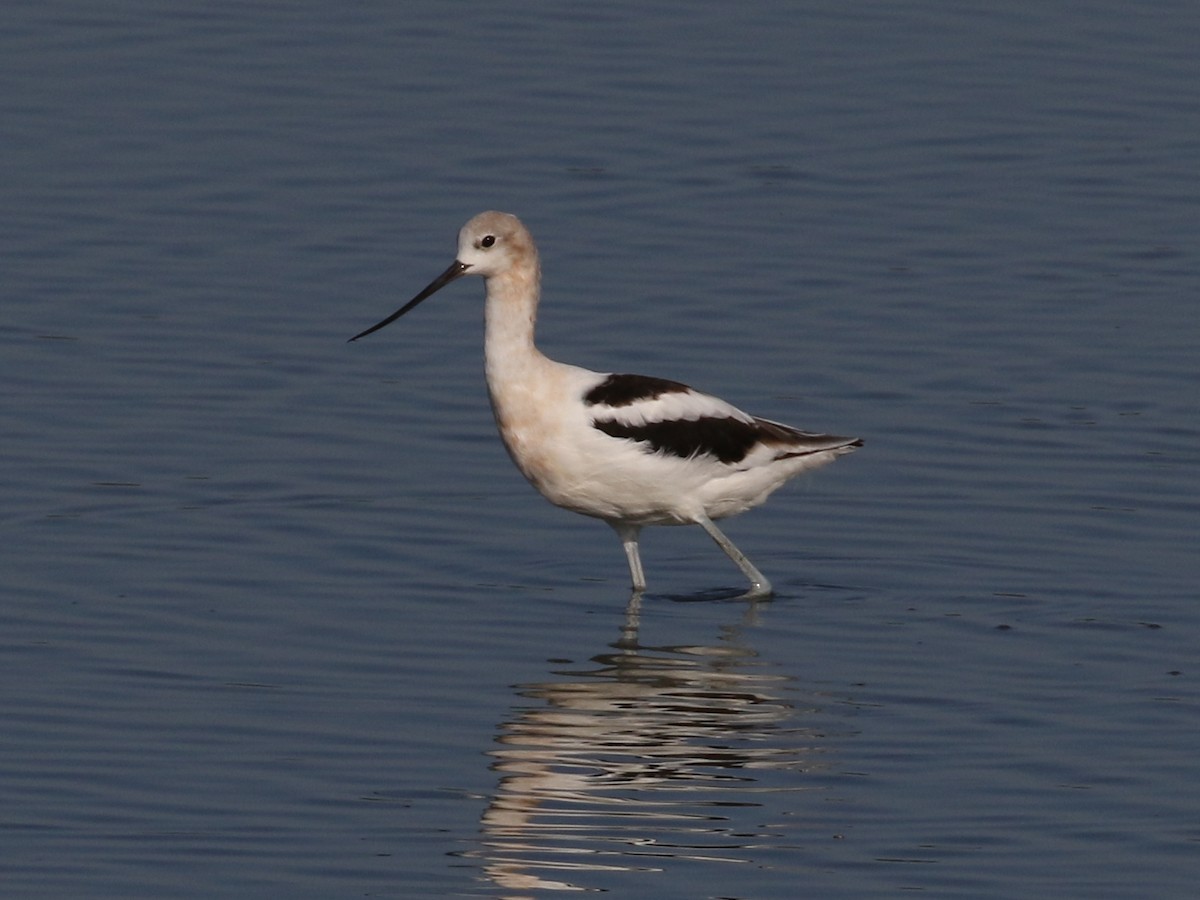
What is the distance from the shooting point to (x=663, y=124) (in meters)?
19.5

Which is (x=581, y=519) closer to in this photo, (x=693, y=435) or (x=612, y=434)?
(x=693, y=435)

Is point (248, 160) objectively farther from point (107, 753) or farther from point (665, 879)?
point (665, 879)

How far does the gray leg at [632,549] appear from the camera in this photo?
11.8 metres

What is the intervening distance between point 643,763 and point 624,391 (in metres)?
2.71

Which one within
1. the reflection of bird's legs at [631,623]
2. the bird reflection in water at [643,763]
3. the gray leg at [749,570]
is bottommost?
the bird reflection in water at [643,763]

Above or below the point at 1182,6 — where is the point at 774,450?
below

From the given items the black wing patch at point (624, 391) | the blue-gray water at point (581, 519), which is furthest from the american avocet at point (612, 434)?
the blue-gray water at point (581, 519)

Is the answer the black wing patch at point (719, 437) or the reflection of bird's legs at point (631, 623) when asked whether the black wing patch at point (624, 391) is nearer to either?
the black wing patch at point (719, 437)

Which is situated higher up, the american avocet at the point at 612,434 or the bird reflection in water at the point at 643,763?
the american avocet at the point at 612,434

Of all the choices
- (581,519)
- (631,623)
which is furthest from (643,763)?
(581,519)

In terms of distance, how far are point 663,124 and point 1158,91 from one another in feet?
12.9

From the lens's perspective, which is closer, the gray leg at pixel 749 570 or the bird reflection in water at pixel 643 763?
the bird reflection in water at pixel 643 763

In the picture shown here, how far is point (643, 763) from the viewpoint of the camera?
929 centimetres

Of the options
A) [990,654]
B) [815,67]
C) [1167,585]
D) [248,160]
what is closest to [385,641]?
[990,654]
